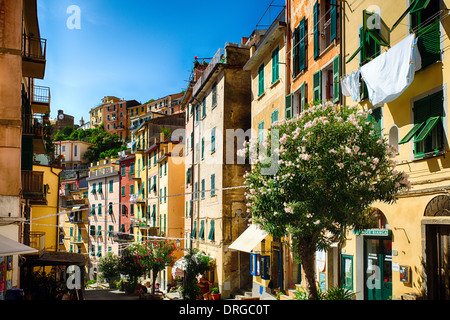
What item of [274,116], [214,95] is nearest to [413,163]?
[274,116]

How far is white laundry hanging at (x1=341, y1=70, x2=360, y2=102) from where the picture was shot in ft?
49.6

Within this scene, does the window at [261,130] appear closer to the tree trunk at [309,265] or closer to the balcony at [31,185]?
the balcony at [31,185]

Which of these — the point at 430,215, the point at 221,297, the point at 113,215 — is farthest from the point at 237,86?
the point at 113,215

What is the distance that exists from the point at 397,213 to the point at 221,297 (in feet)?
52.5

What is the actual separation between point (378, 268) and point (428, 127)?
198 inches

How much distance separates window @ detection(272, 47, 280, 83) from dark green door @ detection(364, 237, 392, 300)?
10.4m

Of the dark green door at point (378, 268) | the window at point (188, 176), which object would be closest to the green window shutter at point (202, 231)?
the window at point (188, 176)

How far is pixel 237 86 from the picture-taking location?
1179 inches

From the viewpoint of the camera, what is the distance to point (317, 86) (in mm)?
18766

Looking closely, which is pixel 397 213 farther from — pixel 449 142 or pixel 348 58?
pixel 348 58

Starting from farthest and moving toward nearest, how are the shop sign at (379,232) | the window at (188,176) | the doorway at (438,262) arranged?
1. the window at (188,176)
2. the shop sign at (379,232)
3. the doorway at (438,262)

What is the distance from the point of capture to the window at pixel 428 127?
39.0ft

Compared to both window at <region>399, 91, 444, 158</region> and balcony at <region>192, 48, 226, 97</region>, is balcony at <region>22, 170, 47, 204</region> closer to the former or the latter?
balcony at <region>192, 48, 226, 97</region>

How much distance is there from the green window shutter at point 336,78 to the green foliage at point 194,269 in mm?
14899
